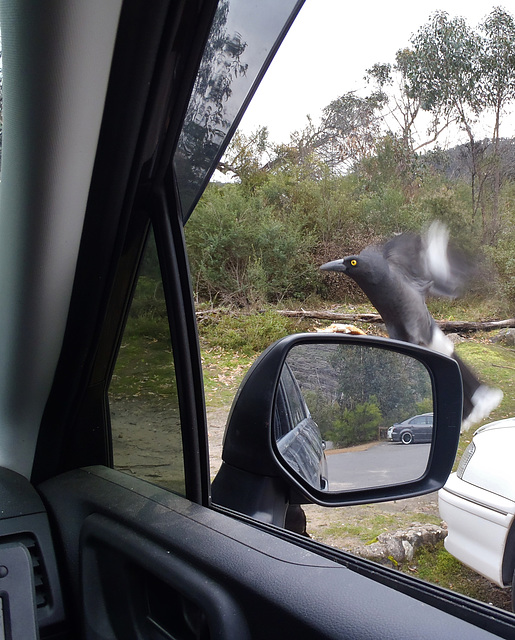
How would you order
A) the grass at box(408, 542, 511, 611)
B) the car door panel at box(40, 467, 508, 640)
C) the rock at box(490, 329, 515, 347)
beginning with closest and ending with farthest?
the car door panel at box(40, 467, 508, 640) < the grass at box(408, 542, 511, 611) < the rock at box(490, 329, 515, 347)

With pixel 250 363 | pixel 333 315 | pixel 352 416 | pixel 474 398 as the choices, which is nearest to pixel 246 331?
pixel 250 363

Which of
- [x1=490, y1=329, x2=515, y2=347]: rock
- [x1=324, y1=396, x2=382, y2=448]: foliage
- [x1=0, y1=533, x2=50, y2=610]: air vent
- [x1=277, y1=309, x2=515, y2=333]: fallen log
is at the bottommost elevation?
[x1=0, y1=533, x2=50, y2=610]: air vent

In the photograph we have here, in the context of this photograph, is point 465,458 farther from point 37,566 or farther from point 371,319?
point 37,566

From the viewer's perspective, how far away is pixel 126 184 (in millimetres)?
1249

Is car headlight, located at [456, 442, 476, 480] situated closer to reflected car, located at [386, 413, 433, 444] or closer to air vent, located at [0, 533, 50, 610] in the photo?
reflected car, located at [386, 413, 433, 444]

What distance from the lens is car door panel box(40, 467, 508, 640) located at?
2.97ft

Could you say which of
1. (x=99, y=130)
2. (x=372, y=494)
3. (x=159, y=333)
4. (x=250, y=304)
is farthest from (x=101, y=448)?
(x=99, y=130)

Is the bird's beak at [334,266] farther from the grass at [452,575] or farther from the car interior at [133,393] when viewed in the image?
the grass at [452,575]

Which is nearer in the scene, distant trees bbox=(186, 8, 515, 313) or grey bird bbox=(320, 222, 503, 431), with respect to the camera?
distant trees bbox=(186, 8, 515, 313)

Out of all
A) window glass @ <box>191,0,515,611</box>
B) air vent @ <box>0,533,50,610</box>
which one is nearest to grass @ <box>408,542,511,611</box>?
window glass @ <box>191,0,515,611</box>

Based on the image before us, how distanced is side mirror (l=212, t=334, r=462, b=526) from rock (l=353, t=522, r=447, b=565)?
0.13 m

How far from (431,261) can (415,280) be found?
0.11m

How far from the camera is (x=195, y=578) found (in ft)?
3.62

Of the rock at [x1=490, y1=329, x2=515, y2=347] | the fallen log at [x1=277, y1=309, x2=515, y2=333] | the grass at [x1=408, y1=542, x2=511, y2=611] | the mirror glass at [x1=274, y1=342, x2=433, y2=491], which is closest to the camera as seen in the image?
the grass at [x1=408, y1=542, x2=511, y2=611]
